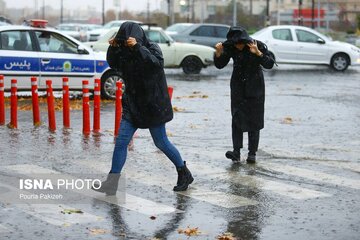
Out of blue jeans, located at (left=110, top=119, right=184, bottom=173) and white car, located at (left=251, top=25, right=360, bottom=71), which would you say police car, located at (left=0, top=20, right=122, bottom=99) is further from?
white car, located at (left=251, top=25, right=360, bottom=71)

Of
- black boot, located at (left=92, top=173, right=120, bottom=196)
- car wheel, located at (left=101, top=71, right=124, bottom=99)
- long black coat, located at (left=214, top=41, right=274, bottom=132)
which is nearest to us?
black boot, located at (left=92, top=173, right=120, bottom=196)

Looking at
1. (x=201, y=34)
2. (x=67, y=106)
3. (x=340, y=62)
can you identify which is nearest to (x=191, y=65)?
(x=340, y=62)

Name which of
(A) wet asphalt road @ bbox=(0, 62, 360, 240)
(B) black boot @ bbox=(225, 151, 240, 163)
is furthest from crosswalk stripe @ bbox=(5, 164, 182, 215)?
(B) black boot @ bbox=(225, 151, 240, 163)

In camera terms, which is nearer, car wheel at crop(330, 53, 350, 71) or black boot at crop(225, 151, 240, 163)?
black boot at crop(225, 151, 240, 163)

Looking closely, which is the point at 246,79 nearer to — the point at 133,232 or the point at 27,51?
the point at 133,232

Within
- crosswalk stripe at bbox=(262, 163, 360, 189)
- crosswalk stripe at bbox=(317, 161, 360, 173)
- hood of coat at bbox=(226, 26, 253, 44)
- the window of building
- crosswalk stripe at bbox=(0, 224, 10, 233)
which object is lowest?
crosswalk stripe at bbox=(317, 161, 360, 173)

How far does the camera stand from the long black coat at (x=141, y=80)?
29.8 feet

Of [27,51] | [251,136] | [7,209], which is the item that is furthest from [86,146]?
[27,51]

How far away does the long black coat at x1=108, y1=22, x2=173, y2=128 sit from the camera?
9078 mm

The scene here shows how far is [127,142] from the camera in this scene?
9.31 metres

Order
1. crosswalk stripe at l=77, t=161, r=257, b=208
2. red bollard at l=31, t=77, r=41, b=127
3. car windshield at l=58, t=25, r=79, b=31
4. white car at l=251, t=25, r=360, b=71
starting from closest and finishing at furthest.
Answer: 1. crosswalk stripe at l=77, t=161, r=257, b=208
2. red bollard at l=31, t=77, r=41, b=127
3. white car at l=251, t=25, r=360, b=71
4. car windshield at l=58, t=25, r=79, b=31

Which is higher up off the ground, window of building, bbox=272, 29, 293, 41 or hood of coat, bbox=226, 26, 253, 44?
hood of coat, bbox=226, 26, 253, 44

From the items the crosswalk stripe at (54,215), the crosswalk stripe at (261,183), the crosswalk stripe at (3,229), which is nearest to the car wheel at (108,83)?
the crosswalk stripe at (261,183)

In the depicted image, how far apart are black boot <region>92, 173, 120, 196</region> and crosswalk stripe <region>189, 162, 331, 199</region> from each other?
1516 mm
